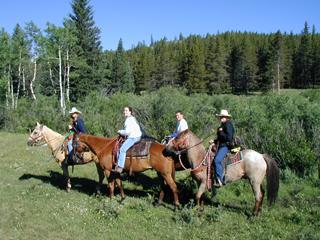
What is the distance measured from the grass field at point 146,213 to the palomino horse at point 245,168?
564mm

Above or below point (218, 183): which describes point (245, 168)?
above

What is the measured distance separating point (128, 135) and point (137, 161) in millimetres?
820

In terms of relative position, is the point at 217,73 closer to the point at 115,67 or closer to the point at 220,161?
the point at 115,67

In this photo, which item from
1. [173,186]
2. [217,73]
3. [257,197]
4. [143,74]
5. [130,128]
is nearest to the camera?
[257,197]

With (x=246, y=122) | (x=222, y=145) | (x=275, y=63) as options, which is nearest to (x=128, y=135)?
Answer: (x=222, y=145)

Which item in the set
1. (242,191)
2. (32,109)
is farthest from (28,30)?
(242,191)

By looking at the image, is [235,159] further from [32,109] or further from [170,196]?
[32,109]

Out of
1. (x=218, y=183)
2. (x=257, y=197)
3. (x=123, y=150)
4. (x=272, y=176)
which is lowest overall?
(x=257, y=197)

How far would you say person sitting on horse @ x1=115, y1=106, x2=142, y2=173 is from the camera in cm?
1169

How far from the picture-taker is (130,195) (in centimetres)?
1272

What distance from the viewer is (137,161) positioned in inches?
463

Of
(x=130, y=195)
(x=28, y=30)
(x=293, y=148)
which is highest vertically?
(x=28, y=30)

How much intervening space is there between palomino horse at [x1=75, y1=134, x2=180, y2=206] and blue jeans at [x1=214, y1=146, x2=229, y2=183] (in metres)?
1.42

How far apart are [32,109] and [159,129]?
19493 mm
